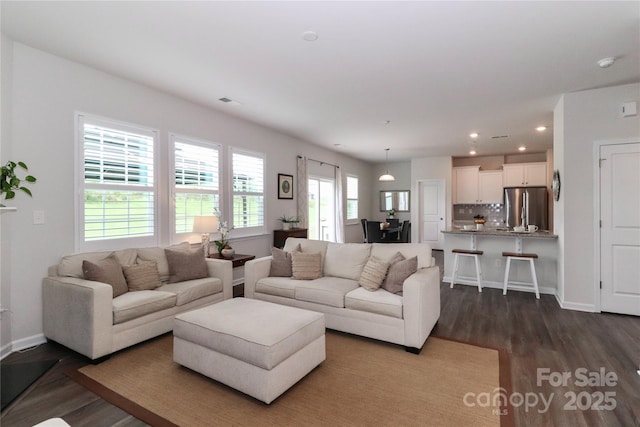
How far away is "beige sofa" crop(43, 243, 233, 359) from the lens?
2666 millimetres

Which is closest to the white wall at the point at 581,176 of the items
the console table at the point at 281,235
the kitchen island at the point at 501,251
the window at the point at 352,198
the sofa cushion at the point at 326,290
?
the kitchen island at the point at 501,251

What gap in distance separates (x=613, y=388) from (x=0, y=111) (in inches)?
208

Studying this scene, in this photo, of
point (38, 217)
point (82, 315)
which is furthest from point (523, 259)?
point (38, 217)

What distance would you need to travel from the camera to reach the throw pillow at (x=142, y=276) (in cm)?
327

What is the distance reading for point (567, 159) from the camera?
416cm

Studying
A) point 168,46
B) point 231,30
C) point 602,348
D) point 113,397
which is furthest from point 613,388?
point 168,46

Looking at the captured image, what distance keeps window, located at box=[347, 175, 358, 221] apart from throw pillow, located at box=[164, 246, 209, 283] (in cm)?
594

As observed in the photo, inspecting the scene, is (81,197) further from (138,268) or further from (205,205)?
(205,205)

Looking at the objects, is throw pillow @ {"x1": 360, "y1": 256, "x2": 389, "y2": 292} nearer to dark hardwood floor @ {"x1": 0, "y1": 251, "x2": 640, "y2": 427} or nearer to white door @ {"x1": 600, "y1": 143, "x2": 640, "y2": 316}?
dark hardwood floor @ {"x1": 0, "y1": 251, "x2": 640, "y2": 427}

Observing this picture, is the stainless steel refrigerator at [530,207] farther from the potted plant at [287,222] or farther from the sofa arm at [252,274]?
the sofa arm at [252,274]

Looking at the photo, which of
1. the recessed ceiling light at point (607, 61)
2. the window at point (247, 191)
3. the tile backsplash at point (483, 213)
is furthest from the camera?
→ the tile backsplash at point (483, 213)

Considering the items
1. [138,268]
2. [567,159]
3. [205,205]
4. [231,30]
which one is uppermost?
[231,30]

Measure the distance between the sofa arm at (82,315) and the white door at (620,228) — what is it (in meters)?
5.42

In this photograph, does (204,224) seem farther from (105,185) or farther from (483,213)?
(483,213)
